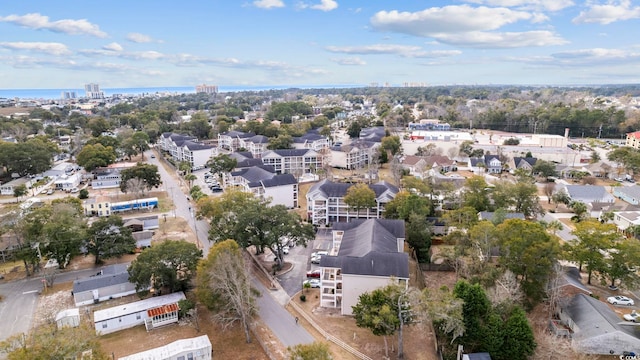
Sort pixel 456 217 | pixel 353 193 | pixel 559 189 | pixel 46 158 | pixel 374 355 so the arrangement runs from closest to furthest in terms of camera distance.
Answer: pixel 374 355 → pixel 456 217 → pixel 353 193 → pixel 559 189 → pixel 46 158

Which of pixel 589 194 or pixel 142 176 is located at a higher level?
pixel 142 176

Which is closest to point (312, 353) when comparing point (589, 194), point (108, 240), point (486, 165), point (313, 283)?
point (313, 283)

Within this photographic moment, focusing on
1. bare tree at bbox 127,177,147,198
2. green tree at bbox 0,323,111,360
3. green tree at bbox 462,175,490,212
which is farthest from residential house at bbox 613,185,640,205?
bare tree at bbox 127,177,147,198

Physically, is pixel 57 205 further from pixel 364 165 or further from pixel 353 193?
pixel 364 165

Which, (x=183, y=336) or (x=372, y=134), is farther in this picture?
(x=372, y=134)

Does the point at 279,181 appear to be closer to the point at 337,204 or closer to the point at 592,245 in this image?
the point at 337,204

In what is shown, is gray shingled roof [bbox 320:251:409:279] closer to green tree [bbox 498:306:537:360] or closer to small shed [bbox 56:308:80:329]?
green tree [bbox 498:306:537:360]

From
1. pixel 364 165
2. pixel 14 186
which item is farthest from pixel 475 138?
pixel 14 186
